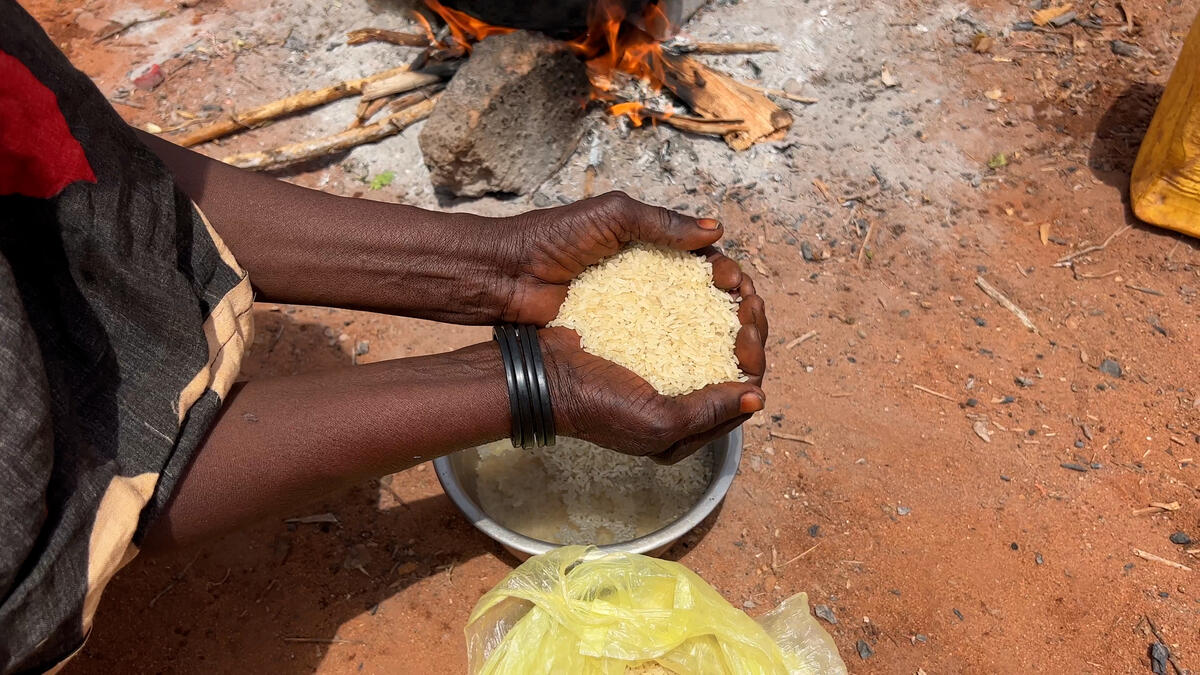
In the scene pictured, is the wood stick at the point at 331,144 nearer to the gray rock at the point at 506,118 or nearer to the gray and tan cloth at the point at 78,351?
the gray rock at the point at 506,118

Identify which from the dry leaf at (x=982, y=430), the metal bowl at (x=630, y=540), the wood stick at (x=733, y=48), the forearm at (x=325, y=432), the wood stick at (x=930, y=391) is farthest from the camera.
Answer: the wood stick at (x=733, y=48)

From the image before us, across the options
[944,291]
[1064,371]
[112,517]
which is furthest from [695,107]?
[112,517]

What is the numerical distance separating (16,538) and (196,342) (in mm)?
504

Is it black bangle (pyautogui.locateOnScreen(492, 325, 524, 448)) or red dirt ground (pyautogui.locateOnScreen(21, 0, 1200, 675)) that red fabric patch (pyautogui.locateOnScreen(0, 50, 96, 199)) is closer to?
black bangle (pyautogui.locateOnScreen(492, 325, 524, 448))

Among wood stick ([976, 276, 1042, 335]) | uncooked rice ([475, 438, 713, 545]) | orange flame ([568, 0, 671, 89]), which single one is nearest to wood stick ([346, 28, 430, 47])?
orange flame ([568, 0, 671, 89])

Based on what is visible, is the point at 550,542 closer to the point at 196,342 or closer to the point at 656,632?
the point at 656,632

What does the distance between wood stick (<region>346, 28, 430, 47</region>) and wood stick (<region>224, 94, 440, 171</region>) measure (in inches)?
17.8

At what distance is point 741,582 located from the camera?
253 cm

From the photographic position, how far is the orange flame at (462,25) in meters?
3.93

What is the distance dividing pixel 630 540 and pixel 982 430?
139 centimetres

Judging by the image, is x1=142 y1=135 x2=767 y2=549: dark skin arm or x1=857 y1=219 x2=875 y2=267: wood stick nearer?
x1=142 y1=135 x2=767 y2=549: dark skin arm

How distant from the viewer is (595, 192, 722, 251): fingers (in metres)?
2.17

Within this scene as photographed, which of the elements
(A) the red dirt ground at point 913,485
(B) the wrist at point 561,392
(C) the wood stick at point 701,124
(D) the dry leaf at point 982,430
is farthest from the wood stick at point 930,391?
(B) the wrist at point 561,392

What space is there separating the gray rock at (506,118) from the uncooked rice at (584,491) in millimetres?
1470
